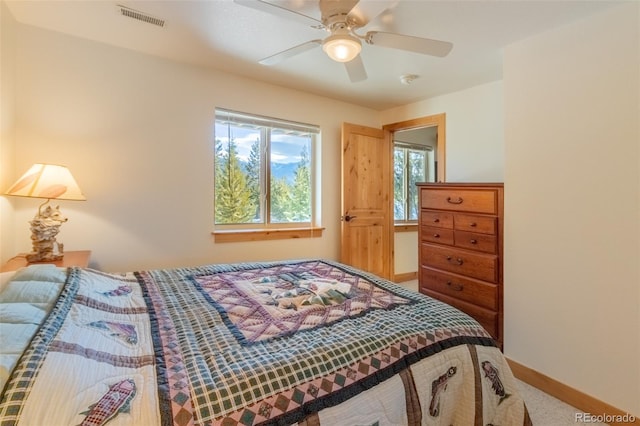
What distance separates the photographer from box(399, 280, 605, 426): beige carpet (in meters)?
1.73

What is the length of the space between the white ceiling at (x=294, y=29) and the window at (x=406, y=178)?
1.92 meters

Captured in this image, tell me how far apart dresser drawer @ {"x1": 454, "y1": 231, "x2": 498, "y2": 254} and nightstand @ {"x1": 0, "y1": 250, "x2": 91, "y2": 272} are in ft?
8.94

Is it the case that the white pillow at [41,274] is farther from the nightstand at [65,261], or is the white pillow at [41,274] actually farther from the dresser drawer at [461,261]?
the dresser drawer at [461,261]

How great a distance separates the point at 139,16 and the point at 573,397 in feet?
12.0

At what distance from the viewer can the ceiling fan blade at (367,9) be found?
1511mm

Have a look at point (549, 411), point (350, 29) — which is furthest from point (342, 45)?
point (549, 411)

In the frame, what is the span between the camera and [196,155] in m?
2.74

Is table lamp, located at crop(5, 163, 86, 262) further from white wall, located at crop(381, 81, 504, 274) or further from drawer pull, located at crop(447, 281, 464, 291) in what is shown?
white wall, located at crop(381, 81, 504, 274)

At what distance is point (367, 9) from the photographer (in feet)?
5.24

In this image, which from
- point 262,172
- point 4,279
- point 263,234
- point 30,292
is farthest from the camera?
point 262,172

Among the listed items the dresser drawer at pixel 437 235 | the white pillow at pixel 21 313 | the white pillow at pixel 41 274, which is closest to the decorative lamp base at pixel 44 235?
the white pillow at pixel 41 274

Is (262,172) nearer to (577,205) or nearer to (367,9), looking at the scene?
(367,9)

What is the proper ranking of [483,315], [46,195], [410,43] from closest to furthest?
[410,43] → [46,195] → [483,315]

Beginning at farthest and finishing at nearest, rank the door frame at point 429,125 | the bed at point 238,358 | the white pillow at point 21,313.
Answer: the door frame at point 429,125, the white pillow at point 21,313, the bed at point 238,358
